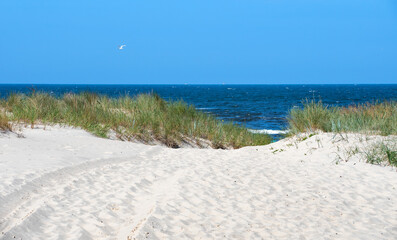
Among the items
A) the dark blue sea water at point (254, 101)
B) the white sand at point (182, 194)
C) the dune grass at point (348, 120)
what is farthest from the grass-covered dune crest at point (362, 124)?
the dark blue sea water at point (254, 101)

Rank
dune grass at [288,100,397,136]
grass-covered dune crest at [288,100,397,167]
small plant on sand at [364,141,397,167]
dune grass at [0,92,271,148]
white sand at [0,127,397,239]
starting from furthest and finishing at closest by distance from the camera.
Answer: dune grass at [0,92,271,148]
dune grass at [288,100,397,136]
grass-covered dune crest at [288,100,397,167]
small plant on sand at [364,141,397,167]
white sand at [0,127,397,239]

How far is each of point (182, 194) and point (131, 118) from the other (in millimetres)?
7820

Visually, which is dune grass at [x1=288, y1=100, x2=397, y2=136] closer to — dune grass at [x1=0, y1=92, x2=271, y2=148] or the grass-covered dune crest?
the grass-covered dune crest

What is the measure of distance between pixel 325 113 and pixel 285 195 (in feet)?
22.4

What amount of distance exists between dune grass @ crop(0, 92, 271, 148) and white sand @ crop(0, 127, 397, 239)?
8.63ft

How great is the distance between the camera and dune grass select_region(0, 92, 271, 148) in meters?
13.3

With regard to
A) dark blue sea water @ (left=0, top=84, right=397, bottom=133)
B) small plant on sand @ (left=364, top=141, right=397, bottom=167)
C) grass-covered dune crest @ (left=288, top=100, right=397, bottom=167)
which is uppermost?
grass-covered dune crest @ (left=288, top=100, right=397, bottom=167)

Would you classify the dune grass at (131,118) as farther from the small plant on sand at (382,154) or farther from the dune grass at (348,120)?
the small plant on sand at (382,154)

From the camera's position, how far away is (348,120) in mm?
12555

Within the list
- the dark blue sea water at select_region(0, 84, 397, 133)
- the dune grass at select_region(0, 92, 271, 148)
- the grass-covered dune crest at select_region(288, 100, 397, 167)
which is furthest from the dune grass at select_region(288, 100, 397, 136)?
the dune grass at select_region(0, 92, 271, 148)

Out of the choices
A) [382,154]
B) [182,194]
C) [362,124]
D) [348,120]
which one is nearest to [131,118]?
[348,120]

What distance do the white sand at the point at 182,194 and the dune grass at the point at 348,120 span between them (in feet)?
6.08

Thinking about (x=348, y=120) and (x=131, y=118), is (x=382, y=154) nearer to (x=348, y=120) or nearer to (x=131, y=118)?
(x=348, y=120)

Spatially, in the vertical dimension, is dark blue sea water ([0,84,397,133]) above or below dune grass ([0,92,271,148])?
below
